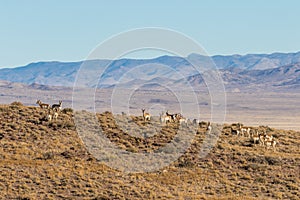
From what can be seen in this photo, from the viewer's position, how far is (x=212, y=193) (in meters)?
29.2

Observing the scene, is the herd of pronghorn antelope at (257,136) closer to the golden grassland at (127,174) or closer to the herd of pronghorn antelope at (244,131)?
the herd of pronghorn antelope at (244,131)

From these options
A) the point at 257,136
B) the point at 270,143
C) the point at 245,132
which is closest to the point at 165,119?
the point at 245,132

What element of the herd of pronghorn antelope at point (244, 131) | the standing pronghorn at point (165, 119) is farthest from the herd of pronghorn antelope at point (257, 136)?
the standing pronghorn at point (165, 119)

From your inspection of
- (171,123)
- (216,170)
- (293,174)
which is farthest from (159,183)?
(171,123)

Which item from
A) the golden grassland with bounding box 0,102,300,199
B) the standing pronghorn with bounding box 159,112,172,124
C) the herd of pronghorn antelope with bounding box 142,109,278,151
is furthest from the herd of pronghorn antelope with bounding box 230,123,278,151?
the standing pronghorn with bounding box 159,112,172,124

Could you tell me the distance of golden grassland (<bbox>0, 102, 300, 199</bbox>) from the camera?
2808cm

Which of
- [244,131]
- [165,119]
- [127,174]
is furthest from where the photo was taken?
[244,131]

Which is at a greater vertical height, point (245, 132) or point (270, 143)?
point (245, 132)

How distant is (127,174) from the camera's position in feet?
103

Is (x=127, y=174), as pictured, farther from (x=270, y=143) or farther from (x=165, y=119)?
(x=270, y=143)

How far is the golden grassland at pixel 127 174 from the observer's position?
2808cm

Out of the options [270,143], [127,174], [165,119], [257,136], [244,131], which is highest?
[165,119]

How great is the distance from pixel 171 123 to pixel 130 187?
54.6ft

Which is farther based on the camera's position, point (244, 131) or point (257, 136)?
point (244, 131)
